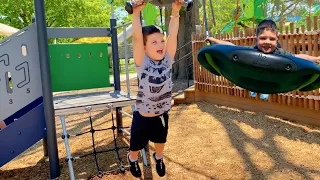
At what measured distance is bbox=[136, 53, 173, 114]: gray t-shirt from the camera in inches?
102

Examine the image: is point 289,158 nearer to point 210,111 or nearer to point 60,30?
point 210,111

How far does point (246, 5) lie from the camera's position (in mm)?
9242

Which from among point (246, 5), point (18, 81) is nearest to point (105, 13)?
point (246, 5)

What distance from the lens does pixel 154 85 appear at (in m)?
2.60

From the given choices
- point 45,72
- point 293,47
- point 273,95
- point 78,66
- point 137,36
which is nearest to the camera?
point 137,36

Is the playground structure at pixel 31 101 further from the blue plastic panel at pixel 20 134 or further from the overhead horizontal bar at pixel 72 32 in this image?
the overhead horizontal bar at pixel 72 32

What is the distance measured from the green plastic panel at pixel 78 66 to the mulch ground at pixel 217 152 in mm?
1054

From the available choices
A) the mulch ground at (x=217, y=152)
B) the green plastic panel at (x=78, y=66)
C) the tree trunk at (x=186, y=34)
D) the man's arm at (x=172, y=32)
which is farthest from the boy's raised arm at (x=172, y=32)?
the tree trunk at (x=186, y=34)

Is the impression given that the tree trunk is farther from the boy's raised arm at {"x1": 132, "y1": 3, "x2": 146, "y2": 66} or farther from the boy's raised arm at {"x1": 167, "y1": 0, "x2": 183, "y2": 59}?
the boy's raised arm at {"x1": 132, "y1": 3, "x2": 146, "y2": 66}

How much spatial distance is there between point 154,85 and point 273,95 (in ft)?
13.8

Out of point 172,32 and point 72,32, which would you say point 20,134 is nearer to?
point 72,32

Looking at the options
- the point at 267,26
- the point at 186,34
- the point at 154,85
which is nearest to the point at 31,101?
the point at 154,85

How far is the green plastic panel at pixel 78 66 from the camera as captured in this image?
4.96 meters

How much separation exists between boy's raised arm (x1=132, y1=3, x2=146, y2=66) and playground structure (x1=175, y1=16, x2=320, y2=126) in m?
3.94
